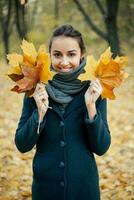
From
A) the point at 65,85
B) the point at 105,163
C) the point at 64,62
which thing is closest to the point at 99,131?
the point at 65,85

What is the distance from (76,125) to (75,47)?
49 cm

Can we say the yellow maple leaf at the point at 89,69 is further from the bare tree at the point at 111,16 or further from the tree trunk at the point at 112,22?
the tree trunk at the point at 112,22

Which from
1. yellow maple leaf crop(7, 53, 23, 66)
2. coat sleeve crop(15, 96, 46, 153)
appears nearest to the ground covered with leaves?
coat sleeve crop(15, 96, 46, 153)

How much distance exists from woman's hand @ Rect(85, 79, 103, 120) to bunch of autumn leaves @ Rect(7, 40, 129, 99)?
0.12ft

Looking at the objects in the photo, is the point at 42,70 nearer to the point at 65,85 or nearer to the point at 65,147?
the point at 65,85

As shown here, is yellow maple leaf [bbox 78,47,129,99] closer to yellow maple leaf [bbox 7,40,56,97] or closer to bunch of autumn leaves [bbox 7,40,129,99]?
bunch of autumn leaves [bbox 7,40,129,99]

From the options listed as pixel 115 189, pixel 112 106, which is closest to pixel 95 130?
pixel 115 189

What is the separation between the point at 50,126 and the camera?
289cm

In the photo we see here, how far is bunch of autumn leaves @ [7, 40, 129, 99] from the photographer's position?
2.61 meters

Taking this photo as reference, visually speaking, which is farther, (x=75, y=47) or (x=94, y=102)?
(x=75, y=47)

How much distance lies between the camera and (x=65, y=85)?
9.21 ft

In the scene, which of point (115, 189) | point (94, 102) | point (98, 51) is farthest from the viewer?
point (98, 51)

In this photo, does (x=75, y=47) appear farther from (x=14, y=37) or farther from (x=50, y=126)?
(x=14, y=37)

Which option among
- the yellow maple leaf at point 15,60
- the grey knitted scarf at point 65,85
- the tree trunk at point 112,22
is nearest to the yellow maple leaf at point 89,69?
the grey knitted scarf at point 65,85
